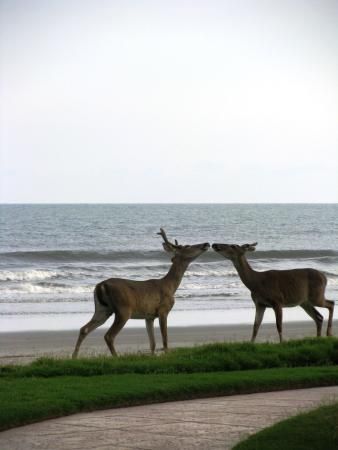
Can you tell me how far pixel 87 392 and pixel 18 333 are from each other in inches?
394

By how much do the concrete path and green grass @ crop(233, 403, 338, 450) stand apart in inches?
9.6

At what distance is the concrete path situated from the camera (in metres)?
7.71

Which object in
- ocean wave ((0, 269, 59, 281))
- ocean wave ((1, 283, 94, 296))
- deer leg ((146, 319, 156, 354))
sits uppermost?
deer leg ((146, 319, 156, 354))

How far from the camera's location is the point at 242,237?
75.4m

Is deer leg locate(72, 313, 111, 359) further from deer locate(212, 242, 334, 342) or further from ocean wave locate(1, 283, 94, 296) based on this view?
ocean wave locate(1, 283, 94, 296)

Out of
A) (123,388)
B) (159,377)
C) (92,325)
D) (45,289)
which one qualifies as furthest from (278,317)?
(45,289)

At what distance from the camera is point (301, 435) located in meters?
7.56

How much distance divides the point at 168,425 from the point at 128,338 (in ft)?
33.0

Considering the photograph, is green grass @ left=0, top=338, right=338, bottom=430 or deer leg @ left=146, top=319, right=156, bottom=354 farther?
deer leg @ left=146, top=319, right=156, bottom=354

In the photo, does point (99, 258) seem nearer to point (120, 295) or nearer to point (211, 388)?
point (120, 295)

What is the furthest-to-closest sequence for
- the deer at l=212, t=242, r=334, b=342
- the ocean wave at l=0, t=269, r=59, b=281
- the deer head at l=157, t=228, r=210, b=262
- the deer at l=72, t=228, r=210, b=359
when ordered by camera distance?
1. the ocean wave at l=0, t=269, r=59, b=281
2. the deer at l=212, t=242, r=334, b=342
3. the deer head at l=157, t=228, r=210, b=262
4. the deer at l=72, t=228, r=210, b=359

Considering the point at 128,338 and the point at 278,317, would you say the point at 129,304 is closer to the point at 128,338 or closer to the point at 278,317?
the point at 278,317

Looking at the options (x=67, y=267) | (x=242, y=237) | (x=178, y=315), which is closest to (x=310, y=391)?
(x=178, y=315)

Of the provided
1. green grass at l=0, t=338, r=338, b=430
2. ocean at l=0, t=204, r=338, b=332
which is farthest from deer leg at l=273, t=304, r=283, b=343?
ocean at l=0, t=204, r=338, b=332
